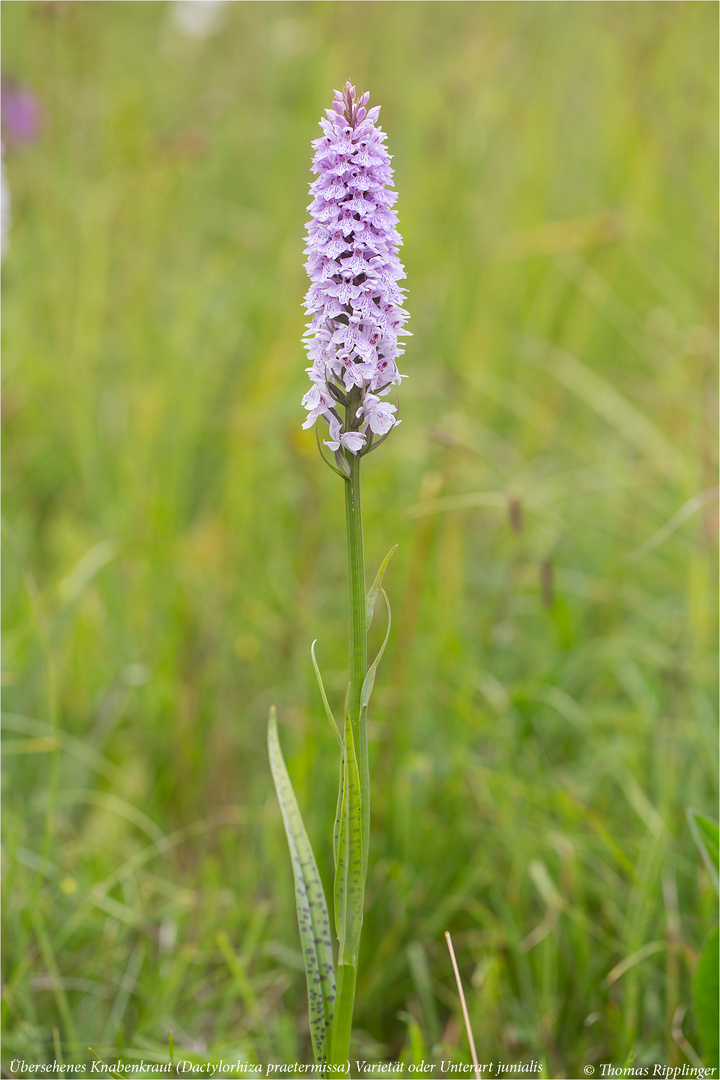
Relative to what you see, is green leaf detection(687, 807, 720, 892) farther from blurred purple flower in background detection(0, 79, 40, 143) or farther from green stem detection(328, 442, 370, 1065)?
blurred purple flower in background detection(0, 79, 40, 143)

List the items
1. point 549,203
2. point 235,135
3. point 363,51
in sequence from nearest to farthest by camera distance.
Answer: point 363,51, point 549,203, point 235,135

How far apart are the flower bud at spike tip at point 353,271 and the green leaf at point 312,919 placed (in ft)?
2.35

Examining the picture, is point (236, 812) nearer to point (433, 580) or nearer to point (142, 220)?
point (433, 580)

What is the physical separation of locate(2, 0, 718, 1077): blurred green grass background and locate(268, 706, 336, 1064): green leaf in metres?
0.30

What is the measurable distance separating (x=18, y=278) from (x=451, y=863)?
499cm

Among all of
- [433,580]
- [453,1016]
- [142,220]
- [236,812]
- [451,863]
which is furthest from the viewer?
[142,220]

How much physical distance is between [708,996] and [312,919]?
1043 mm

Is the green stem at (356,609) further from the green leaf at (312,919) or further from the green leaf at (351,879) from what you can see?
the green leaf at (312,919)

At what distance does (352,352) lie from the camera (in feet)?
5.10

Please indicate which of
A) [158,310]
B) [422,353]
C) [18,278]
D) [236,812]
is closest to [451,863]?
[236,812]

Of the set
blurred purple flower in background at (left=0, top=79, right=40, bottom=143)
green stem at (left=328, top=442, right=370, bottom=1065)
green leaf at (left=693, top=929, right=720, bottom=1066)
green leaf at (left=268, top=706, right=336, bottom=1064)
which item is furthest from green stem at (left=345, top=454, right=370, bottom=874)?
blurred purple flower in background at (left=0, top=79, right=40, bottom=143)

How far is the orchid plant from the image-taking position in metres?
1.54

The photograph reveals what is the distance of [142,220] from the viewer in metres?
4.88

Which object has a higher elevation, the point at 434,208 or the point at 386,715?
the point at 434,208
